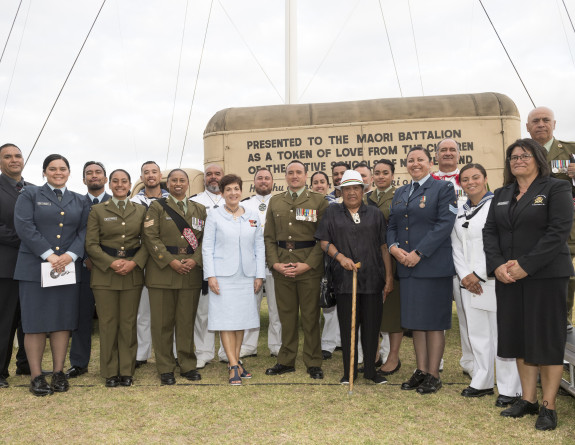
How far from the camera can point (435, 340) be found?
4469mm

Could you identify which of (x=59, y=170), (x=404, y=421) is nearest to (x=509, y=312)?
(x=404, y=421)

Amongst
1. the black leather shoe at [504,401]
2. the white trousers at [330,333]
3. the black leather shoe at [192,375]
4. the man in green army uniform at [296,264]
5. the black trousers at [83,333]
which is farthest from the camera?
the white trousers at [330,333]

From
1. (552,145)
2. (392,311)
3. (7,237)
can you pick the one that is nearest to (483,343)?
(392,311)

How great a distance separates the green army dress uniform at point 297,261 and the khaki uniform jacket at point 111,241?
1306 mm

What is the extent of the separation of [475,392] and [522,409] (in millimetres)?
549

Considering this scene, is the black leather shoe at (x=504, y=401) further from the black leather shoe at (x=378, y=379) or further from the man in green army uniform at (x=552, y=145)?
the man in green army uniform at (x=552, y=145)

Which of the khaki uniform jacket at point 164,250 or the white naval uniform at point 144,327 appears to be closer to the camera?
the khaki uniform jacket at point 164,250

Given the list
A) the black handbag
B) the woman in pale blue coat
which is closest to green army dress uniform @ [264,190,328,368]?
the black handbag

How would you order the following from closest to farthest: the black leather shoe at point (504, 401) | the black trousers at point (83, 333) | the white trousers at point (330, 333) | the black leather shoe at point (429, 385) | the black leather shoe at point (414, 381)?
the black leather shoe at point (504, 401) < the black leather shoe at point (429, 385) < the black leather shoe at point (414, 381) < the black trousers at point (83, 333) < the white trousers at point (330, 333)

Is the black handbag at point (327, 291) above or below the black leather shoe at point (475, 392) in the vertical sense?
above

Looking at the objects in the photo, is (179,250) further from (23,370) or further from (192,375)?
(23,370)

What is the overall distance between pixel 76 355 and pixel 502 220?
432cm

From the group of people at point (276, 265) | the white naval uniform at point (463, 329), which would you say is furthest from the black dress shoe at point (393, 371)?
the white naval uniform at point (463, 329)

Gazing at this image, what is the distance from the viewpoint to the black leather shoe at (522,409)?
3730 mm
